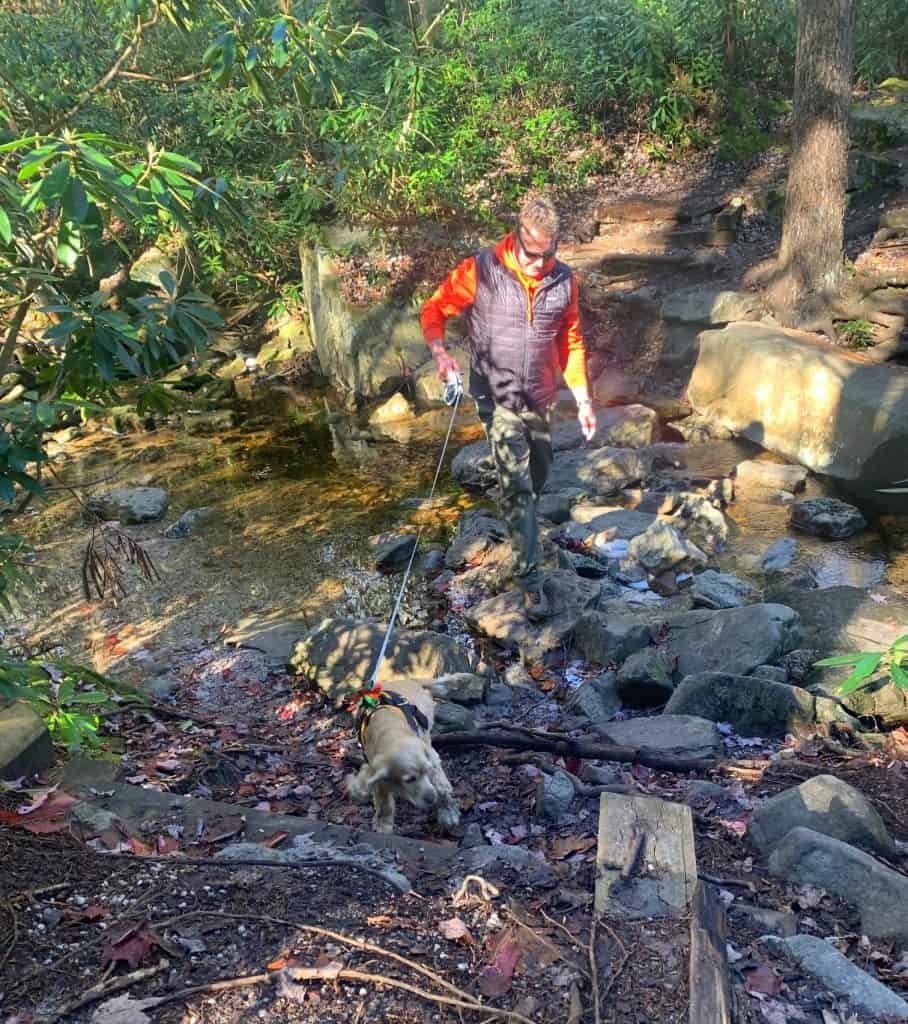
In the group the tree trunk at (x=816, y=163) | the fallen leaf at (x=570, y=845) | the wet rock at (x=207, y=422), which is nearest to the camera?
the fallen leaf at (x=570, y=845)

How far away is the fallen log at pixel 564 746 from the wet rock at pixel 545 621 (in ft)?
4.29

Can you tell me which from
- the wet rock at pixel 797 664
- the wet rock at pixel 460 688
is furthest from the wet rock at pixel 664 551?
the wet rock at pixel 460 688

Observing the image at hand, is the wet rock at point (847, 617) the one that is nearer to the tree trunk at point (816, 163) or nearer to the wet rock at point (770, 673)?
the wet rock at point (770, 673)

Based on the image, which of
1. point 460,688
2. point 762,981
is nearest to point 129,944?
point 762,981

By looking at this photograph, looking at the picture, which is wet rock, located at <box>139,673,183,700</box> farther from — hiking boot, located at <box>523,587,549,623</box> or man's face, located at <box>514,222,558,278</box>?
man's face, located at <box>514,222,558,278</box>

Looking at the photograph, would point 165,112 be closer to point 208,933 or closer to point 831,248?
point 831,248

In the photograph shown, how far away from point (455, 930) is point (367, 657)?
2.81m

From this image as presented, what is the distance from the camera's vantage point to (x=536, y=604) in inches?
247

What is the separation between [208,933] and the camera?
2.70 m

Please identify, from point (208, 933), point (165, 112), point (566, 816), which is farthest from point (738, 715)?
point (165, 112)

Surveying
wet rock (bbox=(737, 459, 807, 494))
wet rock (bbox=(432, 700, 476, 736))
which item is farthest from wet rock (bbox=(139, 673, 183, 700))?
wet rock (bbox=(737, 459, 807, 494))

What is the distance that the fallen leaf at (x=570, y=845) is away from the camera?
3.44 metres

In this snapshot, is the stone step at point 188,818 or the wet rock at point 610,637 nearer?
the stone step at point 188,818

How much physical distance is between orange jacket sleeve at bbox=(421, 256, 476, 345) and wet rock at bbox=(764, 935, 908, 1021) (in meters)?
3.97
